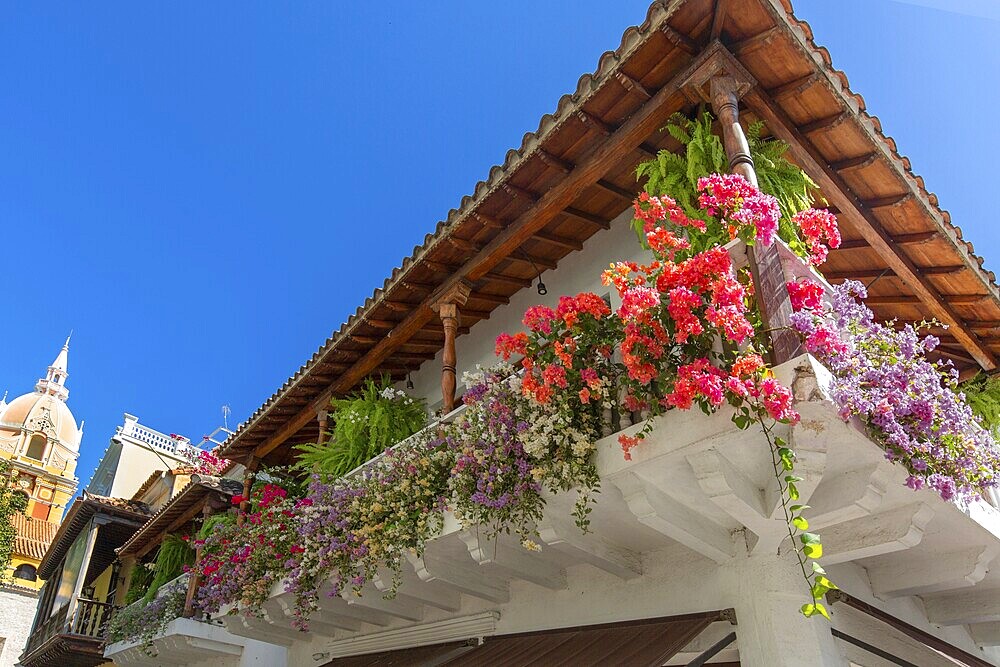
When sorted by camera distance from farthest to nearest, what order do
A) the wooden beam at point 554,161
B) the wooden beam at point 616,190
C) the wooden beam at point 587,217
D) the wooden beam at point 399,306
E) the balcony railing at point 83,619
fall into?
1. the balcony railing at point 83,619
2. the wooden beam at point 399,306
3. the wooden beam at point 587,217
4. the wooden beam at point 616,190
5. the wooden beam at point 554,161

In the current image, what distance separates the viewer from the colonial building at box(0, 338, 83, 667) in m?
33.0

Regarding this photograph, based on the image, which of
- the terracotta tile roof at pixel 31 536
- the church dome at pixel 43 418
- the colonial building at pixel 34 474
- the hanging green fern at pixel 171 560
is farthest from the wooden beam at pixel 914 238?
the church dome at pixel 43 418

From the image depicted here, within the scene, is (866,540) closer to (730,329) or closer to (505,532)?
(730,329)

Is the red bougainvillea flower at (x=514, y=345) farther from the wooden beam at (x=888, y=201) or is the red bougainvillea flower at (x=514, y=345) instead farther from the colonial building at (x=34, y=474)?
the colonial building at (x=34, y=474)

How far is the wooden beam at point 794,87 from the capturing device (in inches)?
220

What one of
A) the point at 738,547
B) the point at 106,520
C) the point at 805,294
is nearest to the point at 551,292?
the point at 738,547

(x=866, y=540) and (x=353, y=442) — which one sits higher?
(x=353, y=442)

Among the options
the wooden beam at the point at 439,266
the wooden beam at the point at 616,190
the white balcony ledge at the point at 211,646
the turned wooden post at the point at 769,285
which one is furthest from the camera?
the white balcony ledge at the point at 211,646

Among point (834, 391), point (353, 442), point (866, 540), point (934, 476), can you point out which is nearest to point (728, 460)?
point (834, 391)

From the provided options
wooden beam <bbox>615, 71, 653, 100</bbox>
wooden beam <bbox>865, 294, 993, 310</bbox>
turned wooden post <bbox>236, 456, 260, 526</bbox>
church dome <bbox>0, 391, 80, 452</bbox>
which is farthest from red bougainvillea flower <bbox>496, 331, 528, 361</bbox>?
church dome <bbox>0, 391, 80, 452</bbox>

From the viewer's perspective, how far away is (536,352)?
521cm

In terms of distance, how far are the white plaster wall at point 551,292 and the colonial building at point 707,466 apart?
1.5 inches

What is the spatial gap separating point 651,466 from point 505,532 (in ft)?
5.99

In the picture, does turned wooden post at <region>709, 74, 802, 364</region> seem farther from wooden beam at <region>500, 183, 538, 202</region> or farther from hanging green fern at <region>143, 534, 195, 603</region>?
hanging green fern at <region>143, 534, 195, 603</region>
